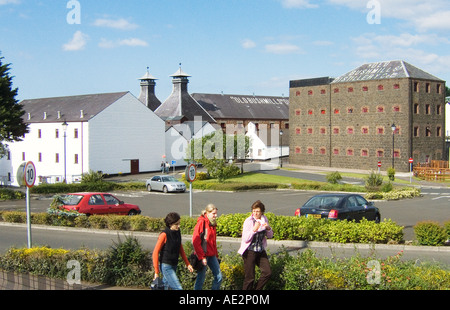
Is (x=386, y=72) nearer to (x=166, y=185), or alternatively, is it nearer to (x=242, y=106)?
(x=166, y=185)

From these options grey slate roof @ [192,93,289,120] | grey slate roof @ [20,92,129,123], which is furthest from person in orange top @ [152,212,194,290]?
grey slate roof @ [192,93,289,120]

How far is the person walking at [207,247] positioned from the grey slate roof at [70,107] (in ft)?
174

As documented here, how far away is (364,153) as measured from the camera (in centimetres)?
6594

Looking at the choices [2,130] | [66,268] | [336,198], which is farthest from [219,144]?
[66,268]

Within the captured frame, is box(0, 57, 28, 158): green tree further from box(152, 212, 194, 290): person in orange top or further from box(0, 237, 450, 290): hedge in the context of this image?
box(152, 212, 194, 290): person in orange top

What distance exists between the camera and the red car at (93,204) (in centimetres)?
2156

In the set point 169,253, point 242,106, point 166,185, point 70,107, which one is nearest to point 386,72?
point 166,185

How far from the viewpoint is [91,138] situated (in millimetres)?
59219

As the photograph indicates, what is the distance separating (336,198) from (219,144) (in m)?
34.7

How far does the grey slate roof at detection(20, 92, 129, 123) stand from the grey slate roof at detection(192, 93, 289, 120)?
32.3 m

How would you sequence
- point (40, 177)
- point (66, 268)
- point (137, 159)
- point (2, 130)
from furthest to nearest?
1. point (137, 159)
2. point (40, 177)
3. point (2, 130)
4. point (66, 268)

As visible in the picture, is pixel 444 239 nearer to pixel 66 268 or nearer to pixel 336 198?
pixel 336 198

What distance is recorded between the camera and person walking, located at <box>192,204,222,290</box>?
→ 830cm

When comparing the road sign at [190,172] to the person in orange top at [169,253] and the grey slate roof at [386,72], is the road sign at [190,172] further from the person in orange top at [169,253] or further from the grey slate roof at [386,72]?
the grey slate roof at [386,72]
